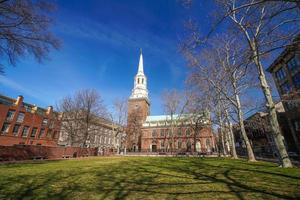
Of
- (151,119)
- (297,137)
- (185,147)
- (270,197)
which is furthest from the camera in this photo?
(151,119)

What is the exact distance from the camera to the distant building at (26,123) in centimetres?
3372

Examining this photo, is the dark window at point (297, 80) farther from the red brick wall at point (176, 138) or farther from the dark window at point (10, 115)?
the dark window at point (10, 115)

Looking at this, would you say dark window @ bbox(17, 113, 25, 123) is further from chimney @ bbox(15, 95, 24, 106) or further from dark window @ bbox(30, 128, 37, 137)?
dark window @ bbox(30, 128, 37, 137)

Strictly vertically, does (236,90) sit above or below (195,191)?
above

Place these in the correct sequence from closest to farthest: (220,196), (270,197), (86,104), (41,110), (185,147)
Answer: (270,197) → (220,196) → (86,104) → (41,110) → (185,147)

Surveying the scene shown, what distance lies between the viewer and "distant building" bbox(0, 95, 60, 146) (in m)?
33.7

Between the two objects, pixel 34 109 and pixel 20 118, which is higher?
pixel 34 109

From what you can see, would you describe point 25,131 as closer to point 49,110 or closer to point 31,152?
point 49,110

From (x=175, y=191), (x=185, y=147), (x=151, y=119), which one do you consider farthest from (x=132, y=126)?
(x=175, y=191)

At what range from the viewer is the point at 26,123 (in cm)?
3750

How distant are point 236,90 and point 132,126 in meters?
43.9

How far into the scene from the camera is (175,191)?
439 centimetres

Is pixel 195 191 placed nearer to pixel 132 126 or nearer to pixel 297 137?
pixel 297 137

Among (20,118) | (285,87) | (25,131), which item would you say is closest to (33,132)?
(25,131)
